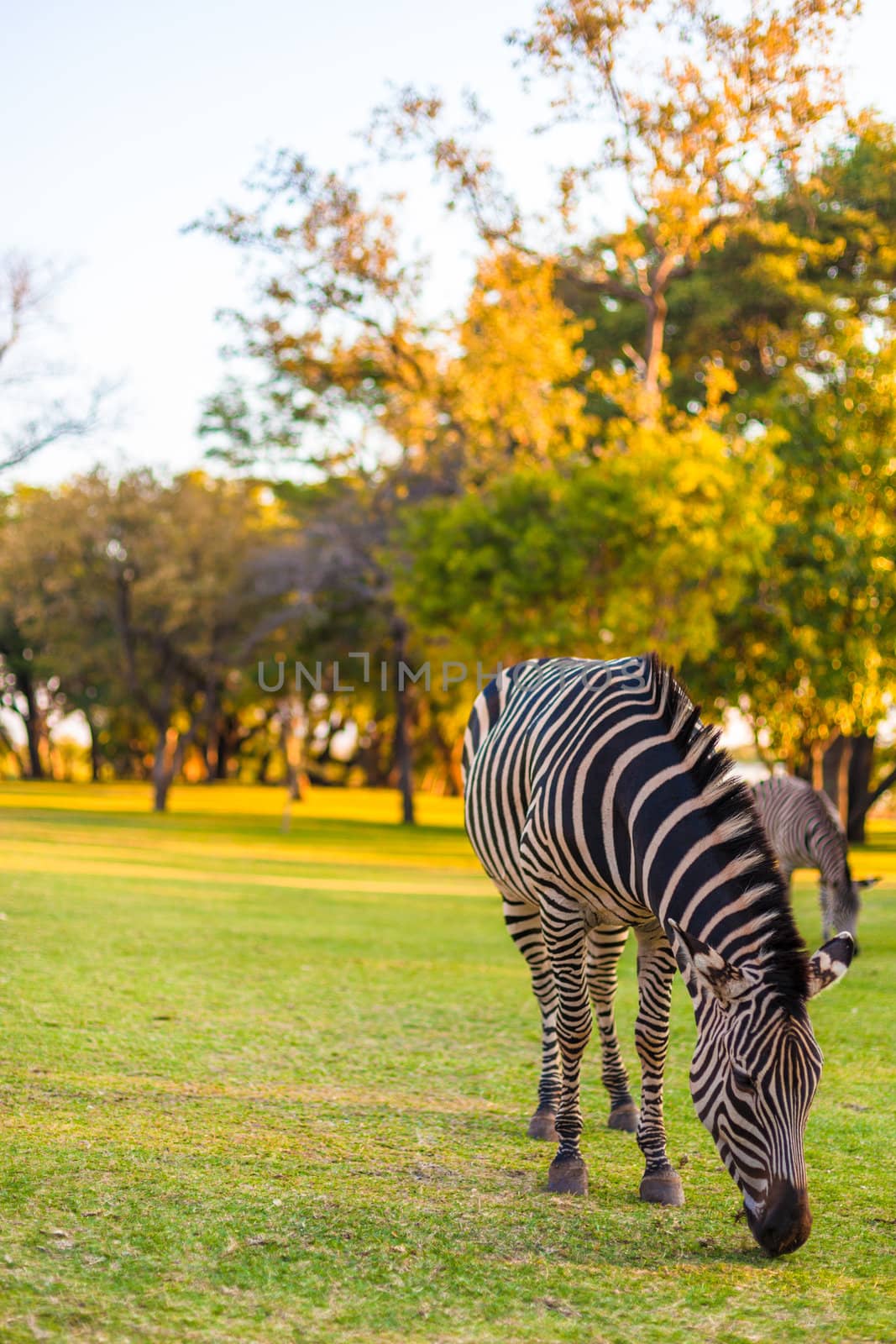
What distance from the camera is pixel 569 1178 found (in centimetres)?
430

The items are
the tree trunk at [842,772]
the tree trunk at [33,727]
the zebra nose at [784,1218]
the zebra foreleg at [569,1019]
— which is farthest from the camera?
the tree trunk at [33,727]

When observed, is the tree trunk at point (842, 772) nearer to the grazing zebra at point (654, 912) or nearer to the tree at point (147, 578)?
the tree at point (147, 578)

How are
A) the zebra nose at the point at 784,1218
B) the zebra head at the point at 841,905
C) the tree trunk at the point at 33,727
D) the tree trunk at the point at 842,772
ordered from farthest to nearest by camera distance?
the tree trunk at the point at 33,727, the tree trunk at the point at 842,772, the zebra head at the point at 841,905, the zebra nose at the point at 784,1218

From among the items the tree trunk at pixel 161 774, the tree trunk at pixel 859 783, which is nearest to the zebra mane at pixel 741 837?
the tree trunk at pixel 859 783

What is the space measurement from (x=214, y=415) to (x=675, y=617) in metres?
18.8

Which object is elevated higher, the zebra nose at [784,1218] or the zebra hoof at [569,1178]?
the zebra nose at [784,1218]

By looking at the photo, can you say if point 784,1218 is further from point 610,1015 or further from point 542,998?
point 542,998

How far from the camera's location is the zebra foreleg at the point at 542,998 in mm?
5094

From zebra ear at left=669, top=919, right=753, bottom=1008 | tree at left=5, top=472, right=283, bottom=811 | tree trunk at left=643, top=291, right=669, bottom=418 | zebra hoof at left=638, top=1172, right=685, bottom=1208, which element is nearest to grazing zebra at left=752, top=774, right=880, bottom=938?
zebra hoof at left=638, top=1172, right=685, bottom=1208

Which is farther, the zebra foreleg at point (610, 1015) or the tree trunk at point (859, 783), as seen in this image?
the tree trunk at point (859, 783)

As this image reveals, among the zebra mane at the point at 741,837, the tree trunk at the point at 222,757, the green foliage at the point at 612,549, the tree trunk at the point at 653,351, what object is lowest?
the tree trunk at the point at 222,757

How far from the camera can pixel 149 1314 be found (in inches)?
123

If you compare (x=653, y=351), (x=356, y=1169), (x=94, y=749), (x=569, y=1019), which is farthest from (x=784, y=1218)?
(x=94, y=749)

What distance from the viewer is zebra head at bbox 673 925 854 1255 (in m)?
3.38
